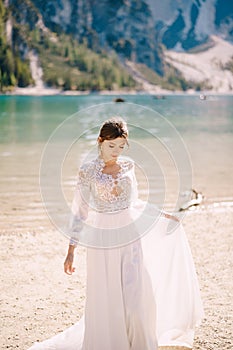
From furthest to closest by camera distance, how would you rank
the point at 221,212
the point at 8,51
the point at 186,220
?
the point at 8,51 < the point at 221,212 < the point at 186,220

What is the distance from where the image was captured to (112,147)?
176 inches

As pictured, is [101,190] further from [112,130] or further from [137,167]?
[137,167]

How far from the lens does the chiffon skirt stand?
179 inches

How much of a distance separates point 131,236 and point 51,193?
938 mm

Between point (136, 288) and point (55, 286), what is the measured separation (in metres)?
3.07

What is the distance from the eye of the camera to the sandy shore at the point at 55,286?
582 cm

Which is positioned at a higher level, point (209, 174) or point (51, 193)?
point (51, 193)

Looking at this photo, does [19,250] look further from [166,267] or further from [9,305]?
[166,267]

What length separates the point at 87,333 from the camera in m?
4.80

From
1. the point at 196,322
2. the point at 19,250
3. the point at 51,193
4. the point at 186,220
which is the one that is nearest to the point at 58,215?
the point at 51,193

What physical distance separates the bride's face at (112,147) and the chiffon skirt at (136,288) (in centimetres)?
49

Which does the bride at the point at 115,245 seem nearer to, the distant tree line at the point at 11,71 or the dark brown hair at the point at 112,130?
the dark brown hair at the point at 112,130

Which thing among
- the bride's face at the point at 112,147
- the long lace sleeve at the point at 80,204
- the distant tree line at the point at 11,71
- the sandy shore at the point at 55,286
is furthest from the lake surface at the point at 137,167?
the distant tree line at the point at 11,71

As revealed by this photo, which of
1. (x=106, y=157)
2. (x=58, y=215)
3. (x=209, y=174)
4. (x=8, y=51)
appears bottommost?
(x=209, y=174)
